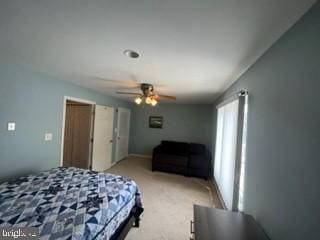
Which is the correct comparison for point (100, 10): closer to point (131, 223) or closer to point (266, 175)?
point (266, 175)

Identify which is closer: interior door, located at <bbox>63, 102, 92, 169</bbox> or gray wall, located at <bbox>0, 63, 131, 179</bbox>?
gray wall, located at <bbox>0, 63, 131, 179</bbox>

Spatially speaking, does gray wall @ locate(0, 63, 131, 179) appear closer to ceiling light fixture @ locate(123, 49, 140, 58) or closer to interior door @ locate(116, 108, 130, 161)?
ceiling light fixture @ locate(123, 49, 140, 58)

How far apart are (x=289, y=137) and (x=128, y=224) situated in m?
2.13

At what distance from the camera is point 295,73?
3.71 feet

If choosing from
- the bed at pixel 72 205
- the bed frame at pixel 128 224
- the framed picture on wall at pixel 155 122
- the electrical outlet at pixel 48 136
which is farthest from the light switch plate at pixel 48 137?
the framed picture on wall at pixel 155 122

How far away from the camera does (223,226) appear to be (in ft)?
4.81

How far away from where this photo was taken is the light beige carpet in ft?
7.68

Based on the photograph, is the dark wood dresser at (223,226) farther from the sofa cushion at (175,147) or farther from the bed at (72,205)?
the sofa cushion at (175,147)

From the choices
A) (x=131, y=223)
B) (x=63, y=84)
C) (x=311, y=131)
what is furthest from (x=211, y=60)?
(x=63, y=84)

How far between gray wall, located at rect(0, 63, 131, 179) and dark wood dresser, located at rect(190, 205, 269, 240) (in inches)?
109

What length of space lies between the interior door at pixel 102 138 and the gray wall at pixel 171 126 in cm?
173

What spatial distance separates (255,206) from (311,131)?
109 cm

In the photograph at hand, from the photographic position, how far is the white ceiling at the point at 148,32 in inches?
41.7

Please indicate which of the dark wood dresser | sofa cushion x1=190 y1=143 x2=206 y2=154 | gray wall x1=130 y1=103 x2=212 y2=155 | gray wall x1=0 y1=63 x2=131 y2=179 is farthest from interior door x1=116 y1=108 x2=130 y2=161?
the dark wood dresser
